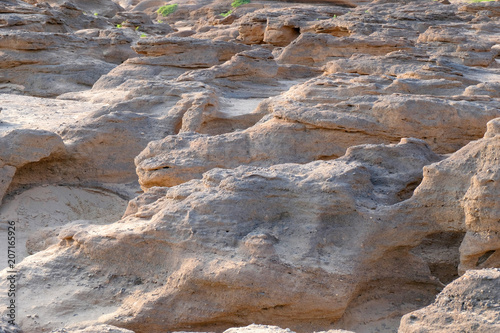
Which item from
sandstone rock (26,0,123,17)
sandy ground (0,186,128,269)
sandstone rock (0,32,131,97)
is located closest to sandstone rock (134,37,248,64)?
sandstone rock (0,32,131,97)

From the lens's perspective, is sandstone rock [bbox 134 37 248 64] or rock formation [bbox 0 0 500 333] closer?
rock formation [bbox 0 0 500 333]

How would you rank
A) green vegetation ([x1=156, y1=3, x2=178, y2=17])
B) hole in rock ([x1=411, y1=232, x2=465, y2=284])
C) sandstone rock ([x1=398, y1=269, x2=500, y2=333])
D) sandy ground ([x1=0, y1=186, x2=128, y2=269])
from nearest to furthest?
sandstone rock ([x1=398, y1=269, x2=500, y2=333]) → hole in rock ([x1=411, y1=232, x2=465, y2=284]) → sandy ground ([x1=0, y1=186, x2=128, y2=269]) → green vegetation ([x1=156, y1=3, x2=178, y2=17])

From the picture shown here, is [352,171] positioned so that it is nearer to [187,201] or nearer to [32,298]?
[187,201]

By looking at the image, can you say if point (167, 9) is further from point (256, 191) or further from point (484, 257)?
point (484, 257)

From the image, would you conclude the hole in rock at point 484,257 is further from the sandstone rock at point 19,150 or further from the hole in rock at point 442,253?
the sandstone rock at point 19,150

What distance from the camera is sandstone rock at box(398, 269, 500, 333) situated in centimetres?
274

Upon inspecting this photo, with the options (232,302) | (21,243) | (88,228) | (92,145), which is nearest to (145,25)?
(92,145)

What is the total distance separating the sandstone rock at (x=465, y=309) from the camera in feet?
9.00

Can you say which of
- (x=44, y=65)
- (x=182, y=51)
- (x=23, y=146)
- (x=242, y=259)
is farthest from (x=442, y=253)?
(x=44, y=65)

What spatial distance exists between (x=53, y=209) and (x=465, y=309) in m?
4.76

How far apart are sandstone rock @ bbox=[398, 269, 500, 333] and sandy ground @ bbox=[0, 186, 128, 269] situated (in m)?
3.91

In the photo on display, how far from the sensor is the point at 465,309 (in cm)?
284

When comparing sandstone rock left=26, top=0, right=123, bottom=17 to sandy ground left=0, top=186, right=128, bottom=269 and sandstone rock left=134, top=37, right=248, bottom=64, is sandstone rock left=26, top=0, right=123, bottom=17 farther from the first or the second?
sandy ground left=0, top=186, right=128, bottom=269

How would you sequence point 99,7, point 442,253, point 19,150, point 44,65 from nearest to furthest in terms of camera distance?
1. point 442,253
2. point 19,150
3. point 44,65
4. point 99,7
